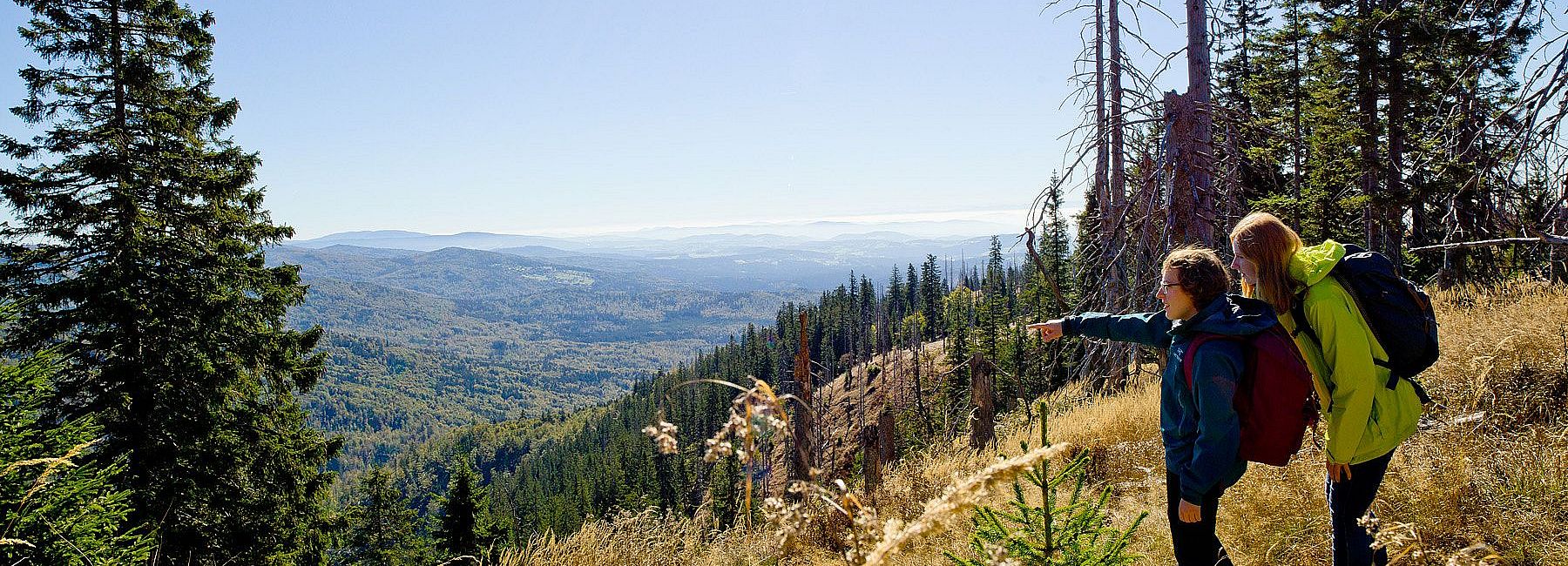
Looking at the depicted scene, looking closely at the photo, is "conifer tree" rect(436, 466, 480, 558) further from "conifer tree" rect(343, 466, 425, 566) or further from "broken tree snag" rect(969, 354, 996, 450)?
"broken tree snag" rect(969, 354, 996, 450)

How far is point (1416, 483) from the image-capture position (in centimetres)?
345

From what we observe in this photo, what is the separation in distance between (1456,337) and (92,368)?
16279 millimetres

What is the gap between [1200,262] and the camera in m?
2.59

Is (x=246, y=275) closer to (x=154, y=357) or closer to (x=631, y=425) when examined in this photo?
(x=154, y=357)

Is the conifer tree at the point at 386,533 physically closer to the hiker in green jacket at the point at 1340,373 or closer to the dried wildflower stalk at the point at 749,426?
the dried wildflower stalk at the point at 749,426

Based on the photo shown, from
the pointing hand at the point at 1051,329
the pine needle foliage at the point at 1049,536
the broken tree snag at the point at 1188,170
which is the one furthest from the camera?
the broken tree snag at the point at 1188,170

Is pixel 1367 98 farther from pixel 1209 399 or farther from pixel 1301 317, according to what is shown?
pixel 1209 399

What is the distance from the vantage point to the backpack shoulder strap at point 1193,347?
246 centimetres

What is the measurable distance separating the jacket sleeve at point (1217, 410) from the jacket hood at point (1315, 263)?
416mm

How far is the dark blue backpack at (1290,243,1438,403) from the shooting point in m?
2.39

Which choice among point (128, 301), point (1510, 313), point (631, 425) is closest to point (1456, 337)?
point (1510, 313)

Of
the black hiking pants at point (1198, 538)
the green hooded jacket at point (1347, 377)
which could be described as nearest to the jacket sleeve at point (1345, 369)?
the green hooded jacket at point (1347, 377)

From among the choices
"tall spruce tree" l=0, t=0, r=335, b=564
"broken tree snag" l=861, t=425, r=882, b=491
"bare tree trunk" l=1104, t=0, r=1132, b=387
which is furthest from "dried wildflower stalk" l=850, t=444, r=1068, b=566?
"tall spruce tree" l=0, t=0, r=335, b=564

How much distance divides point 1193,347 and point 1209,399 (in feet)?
0.68
